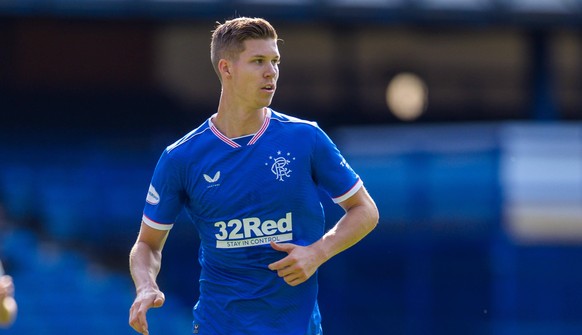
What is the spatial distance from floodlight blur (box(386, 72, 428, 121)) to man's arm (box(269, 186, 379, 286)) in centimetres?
1263

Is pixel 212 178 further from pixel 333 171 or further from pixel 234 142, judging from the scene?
pixel 333 171

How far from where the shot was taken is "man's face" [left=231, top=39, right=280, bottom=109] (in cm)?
474

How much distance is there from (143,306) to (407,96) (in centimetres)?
1331

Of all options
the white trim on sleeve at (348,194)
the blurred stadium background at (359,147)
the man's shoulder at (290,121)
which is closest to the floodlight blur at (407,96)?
the blurred stadium background at (359,147)

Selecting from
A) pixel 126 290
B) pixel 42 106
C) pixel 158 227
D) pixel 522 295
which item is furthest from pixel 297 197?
pixel 42 106

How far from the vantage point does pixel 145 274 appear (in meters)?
4.78

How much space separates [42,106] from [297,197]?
1168cm

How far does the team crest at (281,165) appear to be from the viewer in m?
4.79

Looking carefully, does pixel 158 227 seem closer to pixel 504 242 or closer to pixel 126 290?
pixel 504 242

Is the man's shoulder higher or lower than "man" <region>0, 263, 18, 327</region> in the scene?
higher

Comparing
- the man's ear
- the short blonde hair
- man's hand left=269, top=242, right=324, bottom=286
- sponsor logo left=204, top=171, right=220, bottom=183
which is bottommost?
man's hand left=269, top=242, right=324, bottom=286

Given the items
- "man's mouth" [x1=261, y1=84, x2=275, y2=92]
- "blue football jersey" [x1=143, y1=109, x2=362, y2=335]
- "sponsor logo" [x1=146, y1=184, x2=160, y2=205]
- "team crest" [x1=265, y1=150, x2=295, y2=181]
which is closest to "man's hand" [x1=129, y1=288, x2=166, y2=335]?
"blue football jersey" [x1=143, y1=109, x2=362, y2=335]

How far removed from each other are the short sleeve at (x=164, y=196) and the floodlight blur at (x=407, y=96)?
41.5 ft

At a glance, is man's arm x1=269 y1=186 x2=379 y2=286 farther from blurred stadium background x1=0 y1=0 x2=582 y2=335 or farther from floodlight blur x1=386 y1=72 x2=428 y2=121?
floodlight blur x1=386 y1=72 x2=428 y2=121
